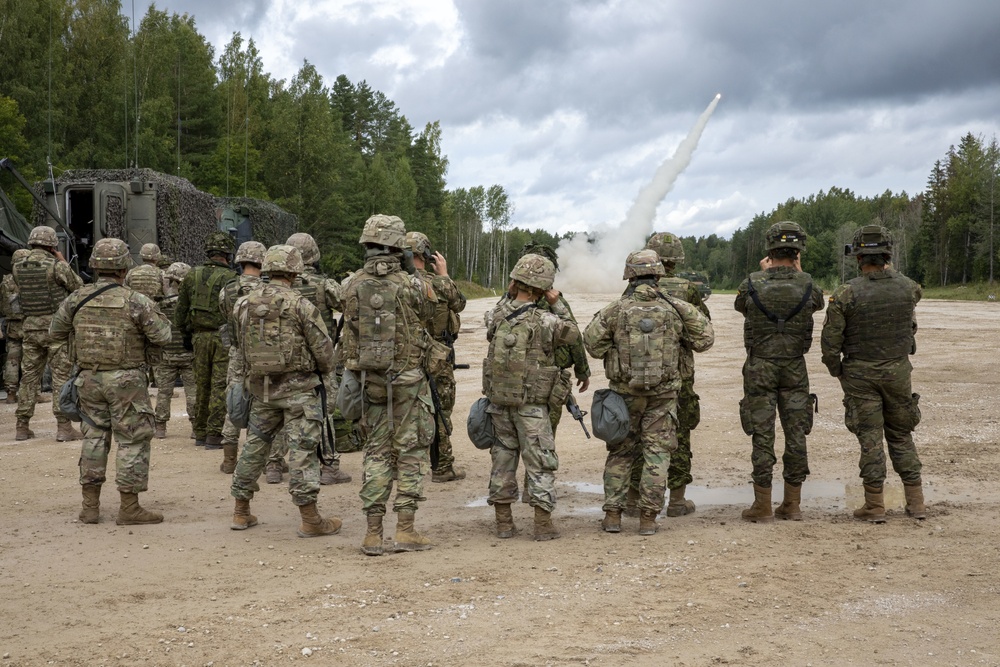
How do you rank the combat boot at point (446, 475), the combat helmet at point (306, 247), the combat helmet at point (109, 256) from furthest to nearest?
the combat boot at point (446, 475)
the combat helmet at point (306, 247)
the combat helmet at point (109, 256)

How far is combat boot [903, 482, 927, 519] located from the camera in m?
6.98

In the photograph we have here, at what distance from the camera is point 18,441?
10578mm

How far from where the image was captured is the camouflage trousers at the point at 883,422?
6980 mm

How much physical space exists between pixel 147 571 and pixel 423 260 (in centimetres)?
325

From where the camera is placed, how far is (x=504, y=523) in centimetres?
668

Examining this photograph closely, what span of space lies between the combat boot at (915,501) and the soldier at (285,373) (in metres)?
4.44

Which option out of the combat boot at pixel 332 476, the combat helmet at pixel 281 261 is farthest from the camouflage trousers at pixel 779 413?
the combat boot at pixel 332 476

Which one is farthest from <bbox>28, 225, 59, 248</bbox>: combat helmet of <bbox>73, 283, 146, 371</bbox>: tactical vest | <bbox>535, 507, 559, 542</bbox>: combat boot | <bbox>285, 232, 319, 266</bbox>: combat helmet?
<bbox>535, 507, 559, 542</bbox>: combat boot

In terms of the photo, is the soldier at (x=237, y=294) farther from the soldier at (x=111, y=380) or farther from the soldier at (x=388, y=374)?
the soldier at (x=388, y=374)

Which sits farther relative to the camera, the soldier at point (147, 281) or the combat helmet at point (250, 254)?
the soldier at point (147, 281)

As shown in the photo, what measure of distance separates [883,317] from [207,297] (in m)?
6.35

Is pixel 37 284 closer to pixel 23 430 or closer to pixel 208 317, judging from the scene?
pixel 23 430

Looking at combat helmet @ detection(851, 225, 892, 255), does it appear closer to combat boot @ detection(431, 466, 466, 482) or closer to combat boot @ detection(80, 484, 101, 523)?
combat boot @ detection(431, 466, 466, 482)

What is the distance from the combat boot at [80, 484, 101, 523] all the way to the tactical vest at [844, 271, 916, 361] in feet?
19.5
